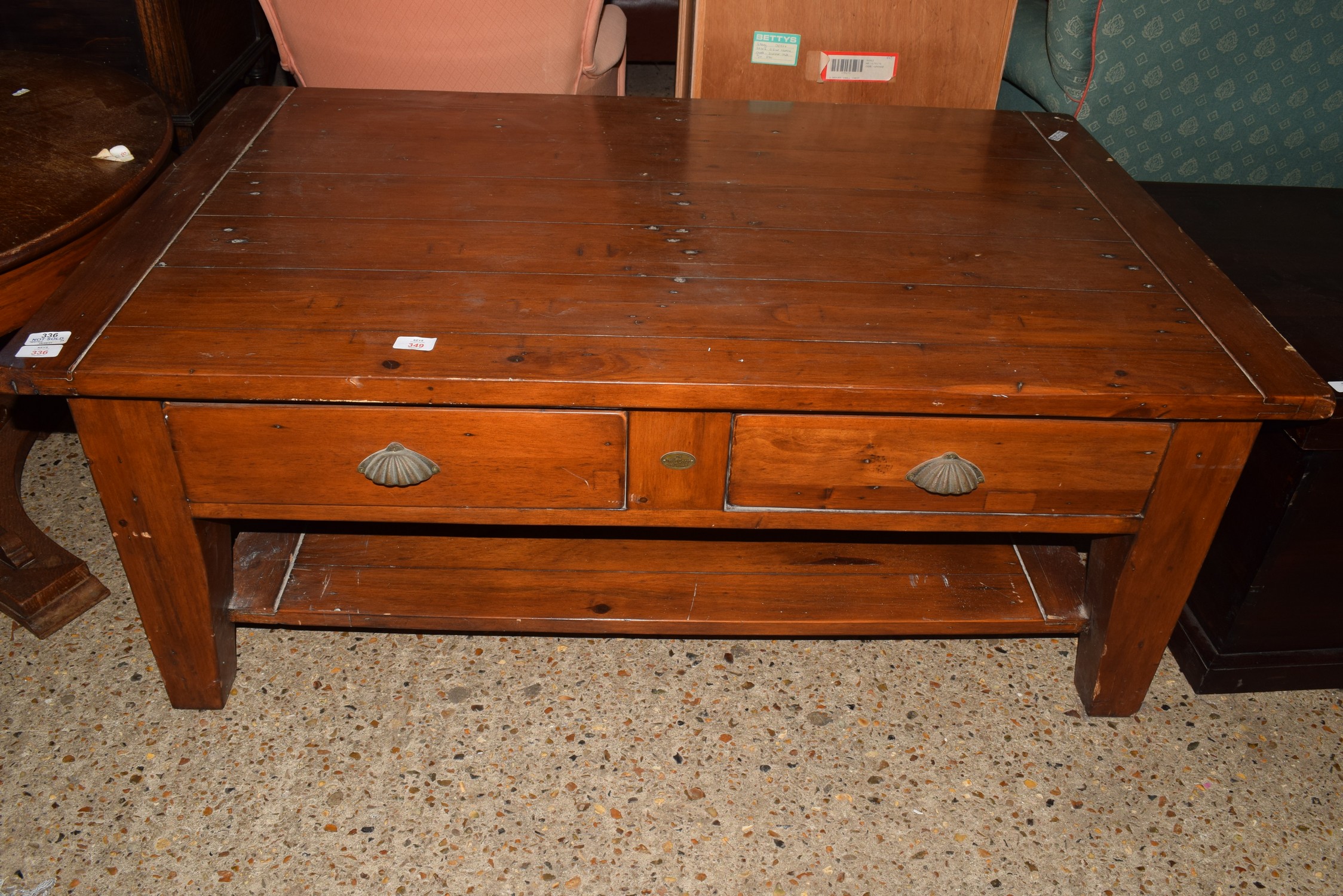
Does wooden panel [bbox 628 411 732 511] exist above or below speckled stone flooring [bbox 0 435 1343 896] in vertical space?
above

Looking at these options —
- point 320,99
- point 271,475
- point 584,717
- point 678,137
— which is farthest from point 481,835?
point 320,99

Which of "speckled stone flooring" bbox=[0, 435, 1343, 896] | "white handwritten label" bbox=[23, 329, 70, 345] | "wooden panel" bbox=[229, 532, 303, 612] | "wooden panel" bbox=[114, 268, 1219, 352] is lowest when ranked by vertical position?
"speckled stone flooring" bbox=[0, 435, 1343, 896]

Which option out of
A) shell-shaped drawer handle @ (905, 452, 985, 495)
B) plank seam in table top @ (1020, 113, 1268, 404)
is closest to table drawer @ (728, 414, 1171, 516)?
shell-shaped drawer handle @ (905, 452, 985, 495)

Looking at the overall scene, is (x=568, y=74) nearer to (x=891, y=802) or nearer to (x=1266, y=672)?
(x=891, y=802)

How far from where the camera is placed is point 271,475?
4.04ft

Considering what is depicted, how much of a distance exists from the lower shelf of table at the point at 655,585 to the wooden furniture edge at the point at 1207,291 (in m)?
0.45

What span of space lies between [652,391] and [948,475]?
39 cm

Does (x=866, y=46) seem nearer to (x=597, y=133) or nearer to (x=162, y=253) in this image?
(x=597, y=133)

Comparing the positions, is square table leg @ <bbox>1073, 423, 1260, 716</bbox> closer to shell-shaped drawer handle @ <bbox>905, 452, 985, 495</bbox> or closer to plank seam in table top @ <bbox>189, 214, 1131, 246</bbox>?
shell-shaped drawer handle @ <bbox>905, 452, 985, 495</bbox>

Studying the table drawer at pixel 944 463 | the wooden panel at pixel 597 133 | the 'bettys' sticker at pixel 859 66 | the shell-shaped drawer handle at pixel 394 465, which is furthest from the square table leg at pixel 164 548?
the 'bettys' sticker at pixel 859 66

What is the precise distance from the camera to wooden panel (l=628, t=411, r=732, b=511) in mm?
1197

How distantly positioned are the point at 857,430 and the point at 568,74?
4.06ft

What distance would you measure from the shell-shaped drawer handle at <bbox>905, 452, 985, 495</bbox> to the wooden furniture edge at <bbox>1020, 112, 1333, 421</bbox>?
0.34m

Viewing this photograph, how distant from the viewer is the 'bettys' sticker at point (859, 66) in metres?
2.22
